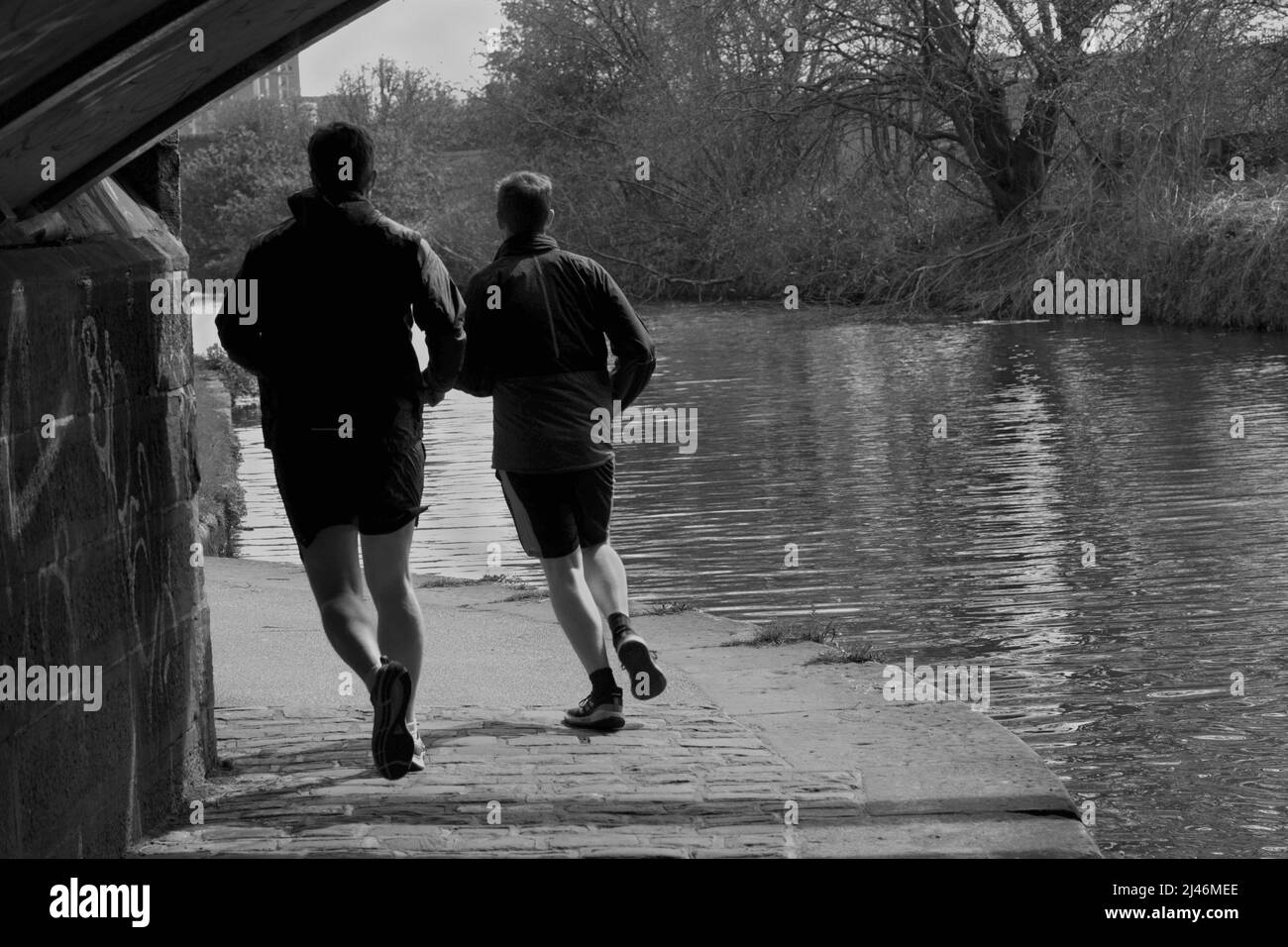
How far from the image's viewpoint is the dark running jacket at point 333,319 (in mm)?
5281

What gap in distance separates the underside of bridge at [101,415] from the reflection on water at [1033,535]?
2.83 metres

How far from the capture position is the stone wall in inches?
167

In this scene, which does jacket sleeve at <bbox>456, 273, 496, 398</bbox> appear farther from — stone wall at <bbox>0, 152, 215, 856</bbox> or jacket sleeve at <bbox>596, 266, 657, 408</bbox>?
stone wall at <bbox>0, 152, 215, 856</bbox>

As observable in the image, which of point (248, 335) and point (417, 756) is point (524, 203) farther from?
point (417, 756)

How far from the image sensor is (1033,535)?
445 inches

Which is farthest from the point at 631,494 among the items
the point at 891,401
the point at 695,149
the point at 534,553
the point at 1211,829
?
the point at 695,149

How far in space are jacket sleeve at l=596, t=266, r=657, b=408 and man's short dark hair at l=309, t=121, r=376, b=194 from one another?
1027mm

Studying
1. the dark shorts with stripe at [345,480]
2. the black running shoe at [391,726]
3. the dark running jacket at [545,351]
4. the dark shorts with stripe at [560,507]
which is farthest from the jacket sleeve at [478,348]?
the black running shoe at [391,726]

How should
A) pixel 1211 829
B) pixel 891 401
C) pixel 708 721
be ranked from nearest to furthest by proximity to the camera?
pixel 1211 829, pixel 708 721, pixel 891 401

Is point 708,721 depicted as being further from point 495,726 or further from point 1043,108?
point 1043,108

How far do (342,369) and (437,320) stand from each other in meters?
0.32

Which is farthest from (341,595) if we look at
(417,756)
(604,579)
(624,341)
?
(624,341)

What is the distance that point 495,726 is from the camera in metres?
6.20

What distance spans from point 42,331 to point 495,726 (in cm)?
234
